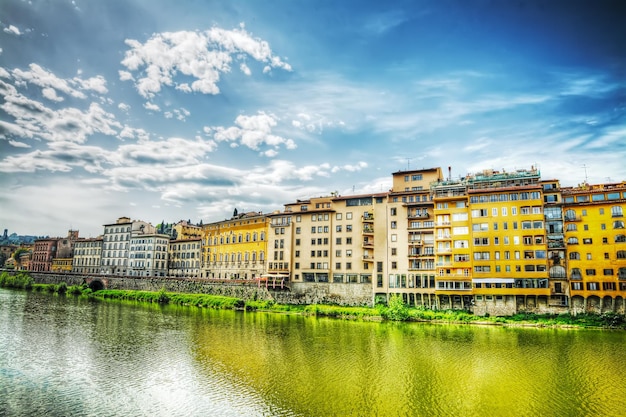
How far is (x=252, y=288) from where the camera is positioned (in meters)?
82.7

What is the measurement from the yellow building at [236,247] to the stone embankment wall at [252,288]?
572cm

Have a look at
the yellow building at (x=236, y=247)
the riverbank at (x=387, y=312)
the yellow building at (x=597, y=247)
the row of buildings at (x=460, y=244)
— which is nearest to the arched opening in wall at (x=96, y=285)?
the riverbank at (x=387, y=312)

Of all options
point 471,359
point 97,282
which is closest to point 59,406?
point 471,359

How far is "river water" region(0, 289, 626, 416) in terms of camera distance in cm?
2589

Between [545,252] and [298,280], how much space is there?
141 feet

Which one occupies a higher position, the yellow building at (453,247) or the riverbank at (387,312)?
the yellow building at (453,247)

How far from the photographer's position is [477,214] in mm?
63625

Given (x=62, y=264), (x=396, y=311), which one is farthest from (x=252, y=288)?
(x=62, y=264)

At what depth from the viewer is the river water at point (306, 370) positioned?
84.9ft

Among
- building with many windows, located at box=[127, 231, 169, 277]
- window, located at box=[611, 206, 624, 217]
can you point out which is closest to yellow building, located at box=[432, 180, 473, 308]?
window, located at box=[611, 206, 624, 217]

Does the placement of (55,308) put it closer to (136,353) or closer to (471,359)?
(136,353)

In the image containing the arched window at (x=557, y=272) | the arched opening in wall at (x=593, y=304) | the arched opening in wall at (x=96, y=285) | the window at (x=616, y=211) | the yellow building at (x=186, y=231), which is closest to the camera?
the arched opening in wall at (x=593, y=304)

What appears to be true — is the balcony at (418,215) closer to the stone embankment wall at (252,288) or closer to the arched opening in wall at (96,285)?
the stone embankment wall at (252,288)

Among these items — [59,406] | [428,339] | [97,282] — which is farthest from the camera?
[97,282]
